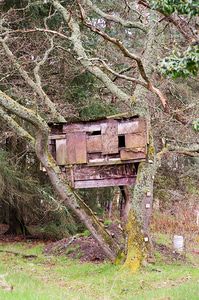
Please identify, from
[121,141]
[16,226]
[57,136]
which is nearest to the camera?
[57,136]

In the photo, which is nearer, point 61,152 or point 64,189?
point 64,189

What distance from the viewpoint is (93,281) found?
7926mm

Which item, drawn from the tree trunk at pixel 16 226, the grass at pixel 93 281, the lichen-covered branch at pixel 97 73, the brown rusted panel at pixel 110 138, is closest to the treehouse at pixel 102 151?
the brown rusted panel at pixel 110 138

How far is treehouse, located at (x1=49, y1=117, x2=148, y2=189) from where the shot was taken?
872 cm

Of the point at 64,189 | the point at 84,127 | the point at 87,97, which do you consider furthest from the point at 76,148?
the point at 87,97

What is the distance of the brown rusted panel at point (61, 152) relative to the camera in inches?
357

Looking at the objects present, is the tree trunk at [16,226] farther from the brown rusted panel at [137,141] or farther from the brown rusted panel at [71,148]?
the brown rusted panel at [137,141]

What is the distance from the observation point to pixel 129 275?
310 inches

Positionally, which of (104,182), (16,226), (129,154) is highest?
(129,154)

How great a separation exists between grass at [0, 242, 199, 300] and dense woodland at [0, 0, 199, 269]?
2.10 ft

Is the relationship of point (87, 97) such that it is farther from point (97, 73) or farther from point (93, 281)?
point (93, 281)

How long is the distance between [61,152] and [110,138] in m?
1.47

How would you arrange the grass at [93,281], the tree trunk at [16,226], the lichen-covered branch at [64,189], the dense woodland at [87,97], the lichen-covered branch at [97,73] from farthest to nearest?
1. the tree trunk at [16,226]
2. the lichen-covered branch at [97,73]
3. the lichen-covered branch at [64,189]
4. the dense woodland at [87,97]
5. the grass at [93,281]

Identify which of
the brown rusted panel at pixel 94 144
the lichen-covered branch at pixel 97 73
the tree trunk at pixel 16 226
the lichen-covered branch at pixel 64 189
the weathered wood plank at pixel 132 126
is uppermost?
the lichen-covered branch at pixel 97 73
